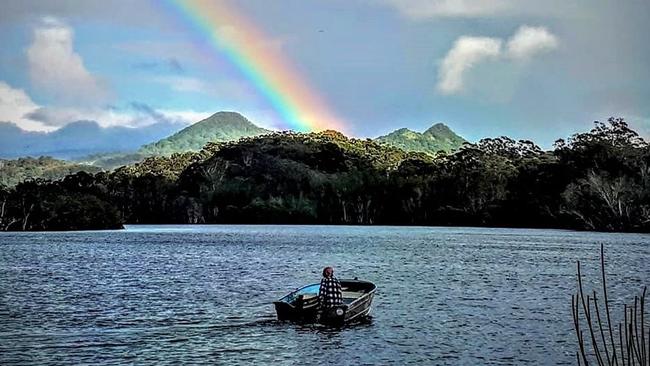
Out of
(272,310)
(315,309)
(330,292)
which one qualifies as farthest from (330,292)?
(272,310)

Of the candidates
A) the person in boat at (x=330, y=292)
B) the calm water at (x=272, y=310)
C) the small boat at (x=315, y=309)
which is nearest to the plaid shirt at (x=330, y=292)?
the person in boat at (x=330, y=292)

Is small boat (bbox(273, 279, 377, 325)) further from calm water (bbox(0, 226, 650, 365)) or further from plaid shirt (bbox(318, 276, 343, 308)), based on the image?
calm water (bbox(0, 226, 650, 365))

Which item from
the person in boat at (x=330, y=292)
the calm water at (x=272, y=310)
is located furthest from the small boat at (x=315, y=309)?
the calm water at (x=272, y=310)

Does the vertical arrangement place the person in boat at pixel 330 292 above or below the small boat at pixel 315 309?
above

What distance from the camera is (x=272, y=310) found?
41906mm

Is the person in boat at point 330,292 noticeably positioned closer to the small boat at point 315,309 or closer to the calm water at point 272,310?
the small boat at point 315,309

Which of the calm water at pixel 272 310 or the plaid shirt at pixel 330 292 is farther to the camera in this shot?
the plaid shirt at pixel 330 292

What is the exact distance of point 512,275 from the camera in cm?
6638

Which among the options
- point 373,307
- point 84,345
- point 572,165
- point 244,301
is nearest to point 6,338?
point 84,345

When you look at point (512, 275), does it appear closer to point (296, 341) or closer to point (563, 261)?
point (563, 261)

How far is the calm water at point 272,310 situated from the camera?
3034cm

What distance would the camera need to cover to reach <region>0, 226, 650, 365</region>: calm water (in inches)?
1195

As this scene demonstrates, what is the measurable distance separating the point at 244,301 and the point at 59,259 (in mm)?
45523

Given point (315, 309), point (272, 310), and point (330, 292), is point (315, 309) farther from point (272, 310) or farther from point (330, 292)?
point (272, 310)
